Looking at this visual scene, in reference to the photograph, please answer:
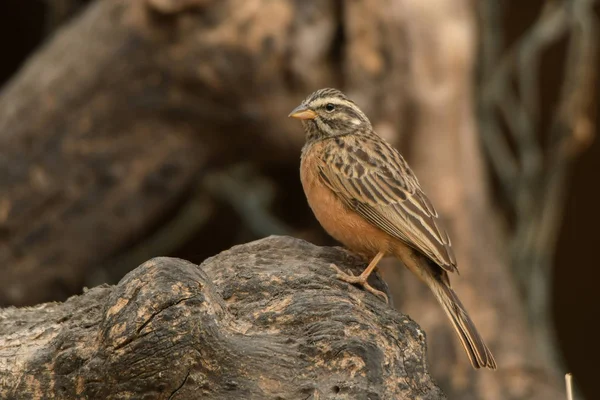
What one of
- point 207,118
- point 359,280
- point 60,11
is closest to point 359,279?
point 359,280

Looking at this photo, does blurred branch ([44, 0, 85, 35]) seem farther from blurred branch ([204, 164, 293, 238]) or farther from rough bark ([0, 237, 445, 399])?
rough bark ([0, 237, 445, 399])

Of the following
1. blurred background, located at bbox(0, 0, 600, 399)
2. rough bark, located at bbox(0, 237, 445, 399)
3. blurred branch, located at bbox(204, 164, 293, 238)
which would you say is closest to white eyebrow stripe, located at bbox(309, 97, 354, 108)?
rough bark, located at bbox(0, 237, 445, 399)

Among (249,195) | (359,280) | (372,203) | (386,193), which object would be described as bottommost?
(359,280)

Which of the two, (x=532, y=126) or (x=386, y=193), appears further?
(x=532, y=126)

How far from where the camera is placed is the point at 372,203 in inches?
239

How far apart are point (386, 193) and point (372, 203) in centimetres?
13

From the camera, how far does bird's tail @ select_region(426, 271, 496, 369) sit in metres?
5.54

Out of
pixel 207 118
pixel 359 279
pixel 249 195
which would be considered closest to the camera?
pixel 359 279

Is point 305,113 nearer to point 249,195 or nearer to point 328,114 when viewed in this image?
point 328,114

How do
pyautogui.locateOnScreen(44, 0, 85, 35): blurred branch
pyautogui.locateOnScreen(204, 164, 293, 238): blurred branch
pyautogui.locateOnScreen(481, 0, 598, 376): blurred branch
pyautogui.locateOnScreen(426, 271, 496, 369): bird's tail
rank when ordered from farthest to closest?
1. pyautogui.locateOnScreen(44, 0, 85, 35): blurred branch
2. pyautogui.locateOnScreen(204, 164, 293, 238): blurred branch
3. pyautogui.locateOnScreen(481, 0, 598, 376): blurred branch
4. pyautogui.locateOnScreen(426, 271, 496, 369): bird's tail

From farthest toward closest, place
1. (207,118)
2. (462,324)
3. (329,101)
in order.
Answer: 1. (207,118)
2. (329,101)
3. (462,324)

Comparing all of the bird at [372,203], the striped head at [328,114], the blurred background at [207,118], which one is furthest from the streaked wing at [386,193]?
the blurred background at [207,118]

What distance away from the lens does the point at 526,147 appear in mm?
11633

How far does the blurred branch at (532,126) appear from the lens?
10961 millimetres
